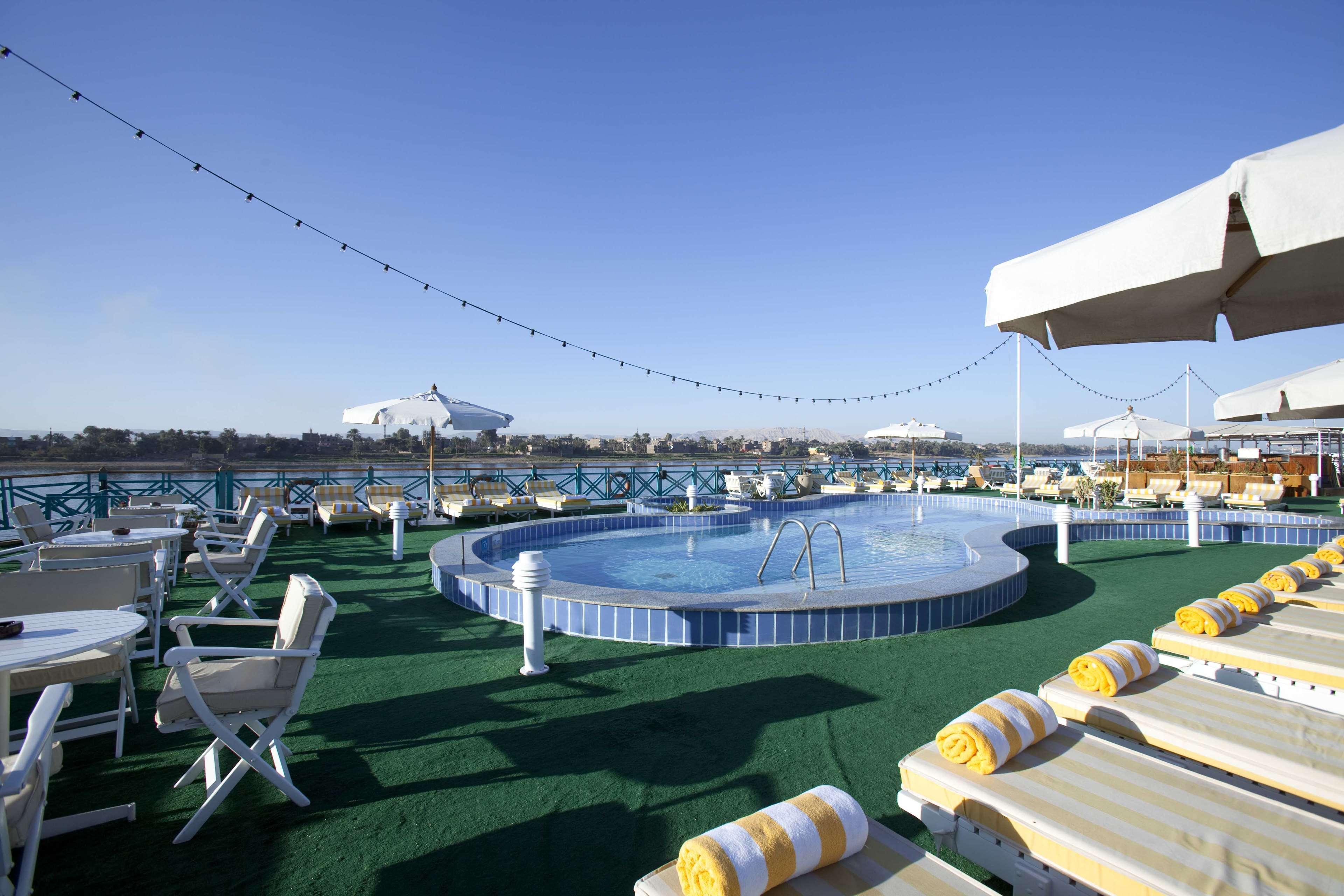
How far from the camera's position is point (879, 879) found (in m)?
1.56

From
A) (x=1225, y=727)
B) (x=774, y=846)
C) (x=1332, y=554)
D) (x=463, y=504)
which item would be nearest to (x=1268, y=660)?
(x=1225, y=727)

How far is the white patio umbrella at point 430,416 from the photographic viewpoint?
10766mm

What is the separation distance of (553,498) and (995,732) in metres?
10.8

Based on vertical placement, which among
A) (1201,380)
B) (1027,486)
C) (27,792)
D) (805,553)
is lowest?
(805,553)

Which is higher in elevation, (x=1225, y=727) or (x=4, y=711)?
(x=4, y=711)

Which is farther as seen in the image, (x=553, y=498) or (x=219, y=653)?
(x=553, y=498)

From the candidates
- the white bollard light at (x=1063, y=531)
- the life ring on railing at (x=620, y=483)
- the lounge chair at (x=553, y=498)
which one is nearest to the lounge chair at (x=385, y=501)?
the lounge chair at (x=553, y=498)

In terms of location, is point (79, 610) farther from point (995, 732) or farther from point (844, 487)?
point (844, 487)

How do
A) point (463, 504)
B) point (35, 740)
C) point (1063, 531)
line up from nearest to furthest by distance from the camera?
point (35, 740) < point (1063, 531) < point (463, 504)

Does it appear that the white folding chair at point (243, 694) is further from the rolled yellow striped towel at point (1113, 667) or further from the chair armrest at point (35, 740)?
the rolled yellow striped towel at point (1113, 667)

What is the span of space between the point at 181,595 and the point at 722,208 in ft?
52.0

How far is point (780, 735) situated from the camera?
3.02m

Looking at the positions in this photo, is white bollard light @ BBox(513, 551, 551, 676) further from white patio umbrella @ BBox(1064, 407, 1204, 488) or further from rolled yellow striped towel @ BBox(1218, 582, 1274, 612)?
white patio umbrella @ BBox(1064, 407, 1204, 488)

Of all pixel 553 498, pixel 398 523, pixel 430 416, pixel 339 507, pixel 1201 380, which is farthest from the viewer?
pixel 1201 380
